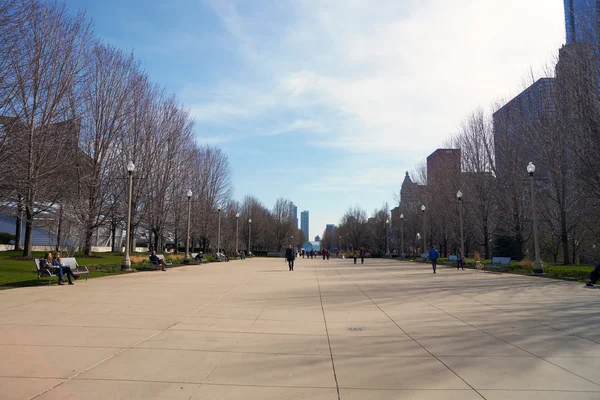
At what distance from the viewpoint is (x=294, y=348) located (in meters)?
6.66

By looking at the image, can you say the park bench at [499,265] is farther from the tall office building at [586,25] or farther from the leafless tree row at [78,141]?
the leafless tree row at [78,141]

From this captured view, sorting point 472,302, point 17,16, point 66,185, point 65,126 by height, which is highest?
point 17,16

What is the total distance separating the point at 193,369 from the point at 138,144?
109 ft

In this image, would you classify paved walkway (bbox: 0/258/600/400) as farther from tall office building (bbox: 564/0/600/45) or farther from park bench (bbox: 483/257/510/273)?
tall office building (bbox: 564/0/600/45)

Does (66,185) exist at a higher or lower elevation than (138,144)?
lower

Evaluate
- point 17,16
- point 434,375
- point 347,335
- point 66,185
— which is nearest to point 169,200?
point 66,185

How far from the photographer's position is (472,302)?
39.3 ft

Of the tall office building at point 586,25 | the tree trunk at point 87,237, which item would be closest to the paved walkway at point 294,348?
the tree trunk at point 87,237

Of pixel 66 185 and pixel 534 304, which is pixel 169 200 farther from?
pixel 534 304

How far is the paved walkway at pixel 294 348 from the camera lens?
4.73m

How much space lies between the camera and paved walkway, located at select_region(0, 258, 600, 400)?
15.5 ft

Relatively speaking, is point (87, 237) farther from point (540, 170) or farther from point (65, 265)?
point (540, 170)

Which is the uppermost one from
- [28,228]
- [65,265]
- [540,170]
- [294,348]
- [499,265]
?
[540,170]

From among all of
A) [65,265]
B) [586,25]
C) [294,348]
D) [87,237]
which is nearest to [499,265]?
[586,25]
